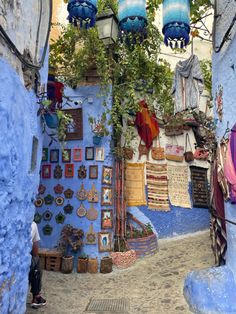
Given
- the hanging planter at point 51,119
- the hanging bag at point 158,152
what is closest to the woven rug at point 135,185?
the hanging bag at point 158,152

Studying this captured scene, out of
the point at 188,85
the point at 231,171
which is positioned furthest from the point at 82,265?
the point at 188,85

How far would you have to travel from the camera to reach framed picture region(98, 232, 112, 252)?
7781 mm

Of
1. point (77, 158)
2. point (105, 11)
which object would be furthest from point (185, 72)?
point (77, 158)

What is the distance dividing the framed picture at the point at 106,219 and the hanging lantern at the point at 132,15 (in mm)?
4298

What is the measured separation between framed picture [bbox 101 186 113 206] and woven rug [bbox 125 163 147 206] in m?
0.81

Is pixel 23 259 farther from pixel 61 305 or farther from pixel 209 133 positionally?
pixel 209 133

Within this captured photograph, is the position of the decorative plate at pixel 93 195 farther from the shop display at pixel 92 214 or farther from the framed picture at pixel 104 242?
the framed picture at pixel 104 242

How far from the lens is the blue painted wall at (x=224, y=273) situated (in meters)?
4.72

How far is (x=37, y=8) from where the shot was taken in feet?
16.0

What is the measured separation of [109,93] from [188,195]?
4.04 metres

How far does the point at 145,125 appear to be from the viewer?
948cm

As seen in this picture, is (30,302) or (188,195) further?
(188,195)

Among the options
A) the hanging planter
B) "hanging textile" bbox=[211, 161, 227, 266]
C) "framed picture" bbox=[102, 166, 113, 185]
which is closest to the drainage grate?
"hanging textile" bbox=[211, 161, 227, 266]

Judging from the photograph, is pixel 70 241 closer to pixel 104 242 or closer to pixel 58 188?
pixel 104 242
